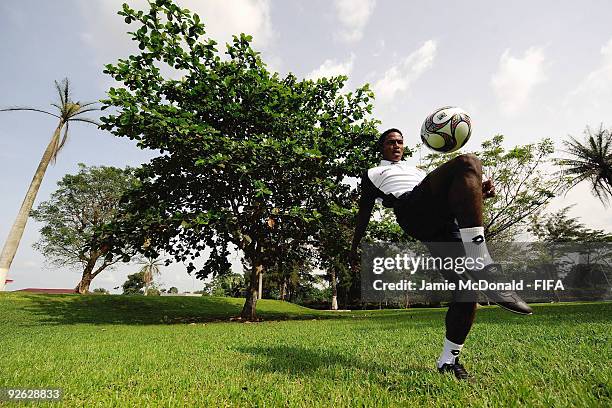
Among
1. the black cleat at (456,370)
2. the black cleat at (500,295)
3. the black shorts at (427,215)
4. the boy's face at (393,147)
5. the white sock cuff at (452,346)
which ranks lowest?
the black cleat at (456,370)

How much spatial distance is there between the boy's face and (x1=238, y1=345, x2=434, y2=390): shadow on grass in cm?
237

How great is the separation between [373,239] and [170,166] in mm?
11118

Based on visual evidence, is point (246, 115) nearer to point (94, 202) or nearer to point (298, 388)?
point (298, 388)

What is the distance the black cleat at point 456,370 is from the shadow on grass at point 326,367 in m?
0.19

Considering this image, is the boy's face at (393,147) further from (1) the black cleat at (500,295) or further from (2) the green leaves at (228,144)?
(2) the green leaves at (228,144)

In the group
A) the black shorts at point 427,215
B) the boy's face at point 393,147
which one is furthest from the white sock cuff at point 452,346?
the boy's face at point 393,147

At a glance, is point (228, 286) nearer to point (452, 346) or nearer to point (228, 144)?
point (228, 144)

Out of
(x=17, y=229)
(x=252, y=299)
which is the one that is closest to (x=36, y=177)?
(x=17, y=229)

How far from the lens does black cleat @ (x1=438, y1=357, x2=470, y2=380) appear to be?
11.2ft

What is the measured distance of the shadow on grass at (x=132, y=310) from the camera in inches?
739

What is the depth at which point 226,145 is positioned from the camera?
1451cm

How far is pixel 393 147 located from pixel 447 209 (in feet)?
3.59

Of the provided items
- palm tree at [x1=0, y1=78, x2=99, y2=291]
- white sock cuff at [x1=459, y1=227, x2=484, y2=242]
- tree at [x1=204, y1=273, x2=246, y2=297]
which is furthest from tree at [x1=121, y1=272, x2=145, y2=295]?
white sock cuff at [x1=459, y1=227, x2=484, y2=242]

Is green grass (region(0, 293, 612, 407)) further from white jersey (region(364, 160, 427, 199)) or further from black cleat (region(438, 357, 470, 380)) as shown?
white jersey (region(364, 160, 427, 199))
